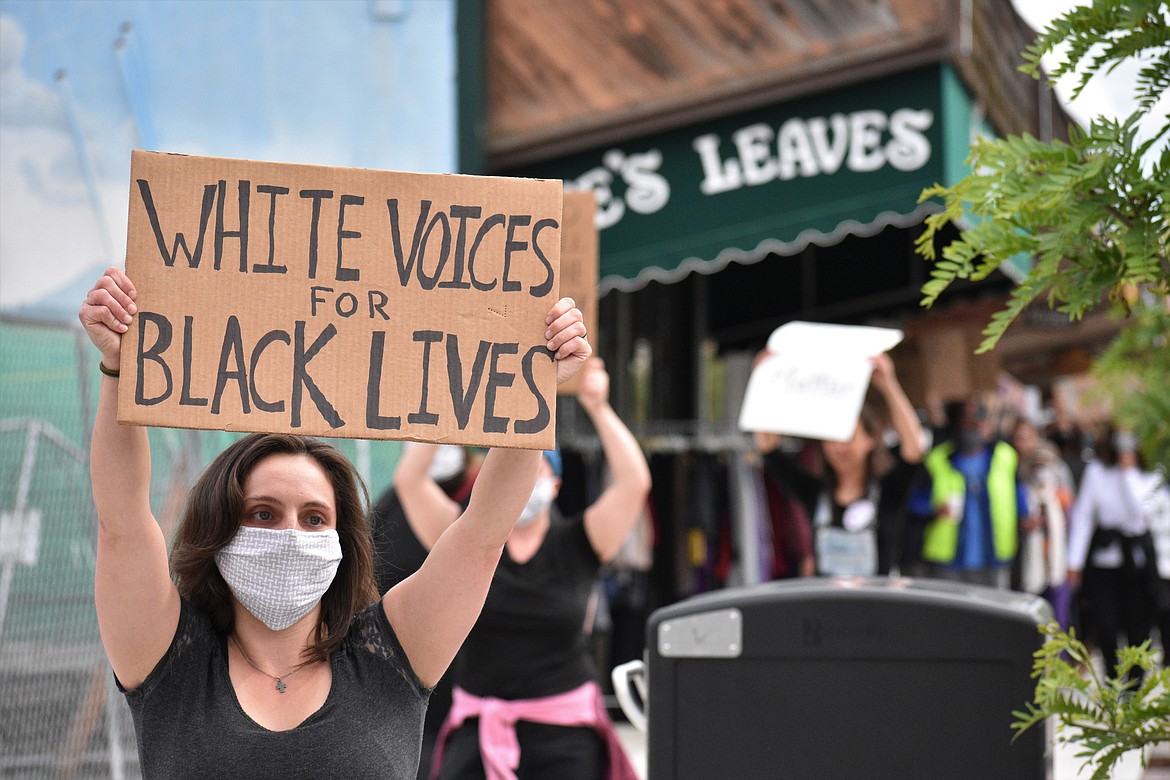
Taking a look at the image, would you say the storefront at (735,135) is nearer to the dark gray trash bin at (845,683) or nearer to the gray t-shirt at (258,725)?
the dark gray trash bin at (845,683)

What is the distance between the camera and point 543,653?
161 inches

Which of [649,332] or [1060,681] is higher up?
[649,332]

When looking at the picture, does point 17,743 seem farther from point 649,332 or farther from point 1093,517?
point 1093,517

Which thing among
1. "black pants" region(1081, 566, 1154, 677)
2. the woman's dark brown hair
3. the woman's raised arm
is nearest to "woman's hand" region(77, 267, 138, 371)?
the woman's raised arm

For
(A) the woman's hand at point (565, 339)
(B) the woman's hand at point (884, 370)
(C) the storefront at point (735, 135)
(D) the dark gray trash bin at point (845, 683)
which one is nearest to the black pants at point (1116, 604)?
(C) the storefront at point (735, 135)

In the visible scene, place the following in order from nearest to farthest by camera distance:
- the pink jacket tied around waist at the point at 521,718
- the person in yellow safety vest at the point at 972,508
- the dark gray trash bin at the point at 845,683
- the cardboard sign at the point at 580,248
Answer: the dark gray trash bin at the point at 845,683 → the pink jacket tied around waist at the point at 521,718 → the cardboard sign at the point at 580,248 → the person in yellow safety vest at the point at 972,508

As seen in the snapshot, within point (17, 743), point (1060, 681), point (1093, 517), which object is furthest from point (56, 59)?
point (1093, 517)

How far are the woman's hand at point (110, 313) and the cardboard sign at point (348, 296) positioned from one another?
24mm

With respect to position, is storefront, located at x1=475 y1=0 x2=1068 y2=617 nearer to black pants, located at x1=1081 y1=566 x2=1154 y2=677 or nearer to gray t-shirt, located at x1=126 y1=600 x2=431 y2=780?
black pants, located at x1=1081 y1=566 x2=1154 y2=677

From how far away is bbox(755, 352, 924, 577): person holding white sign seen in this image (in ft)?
20.5

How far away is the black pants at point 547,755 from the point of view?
13.0 feet

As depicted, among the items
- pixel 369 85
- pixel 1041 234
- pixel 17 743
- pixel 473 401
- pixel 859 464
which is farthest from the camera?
pixel 369 85

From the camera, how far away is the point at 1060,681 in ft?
6.51

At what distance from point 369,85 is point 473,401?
5.30 m
